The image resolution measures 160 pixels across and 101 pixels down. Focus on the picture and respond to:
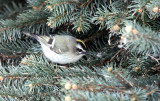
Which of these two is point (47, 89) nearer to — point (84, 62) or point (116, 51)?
point (84, 62)

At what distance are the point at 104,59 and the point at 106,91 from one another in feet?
2.39

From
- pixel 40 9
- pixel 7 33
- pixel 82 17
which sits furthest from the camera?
pixel 7 33

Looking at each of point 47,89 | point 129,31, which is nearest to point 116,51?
point 47,89

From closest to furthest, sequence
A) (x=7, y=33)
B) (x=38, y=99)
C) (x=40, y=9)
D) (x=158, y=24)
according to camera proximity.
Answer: (x=38, y=99) < (x=158, y=24) < (x=40, y=9) < (x=7, y=33)

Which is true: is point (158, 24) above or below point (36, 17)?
below

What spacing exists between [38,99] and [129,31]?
2.67 feet

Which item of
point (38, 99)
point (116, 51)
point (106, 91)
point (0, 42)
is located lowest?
point (38, 99)

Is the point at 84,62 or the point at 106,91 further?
the point at 84,62

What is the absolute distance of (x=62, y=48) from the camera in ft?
7.75

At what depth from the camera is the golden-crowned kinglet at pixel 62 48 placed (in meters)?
2.14

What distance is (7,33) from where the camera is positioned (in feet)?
6.64

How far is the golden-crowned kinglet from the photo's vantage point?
2143 millimetres

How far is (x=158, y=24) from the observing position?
165 centimetres

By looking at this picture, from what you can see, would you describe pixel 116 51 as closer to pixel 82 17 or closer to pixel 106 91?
pixel 82 17
